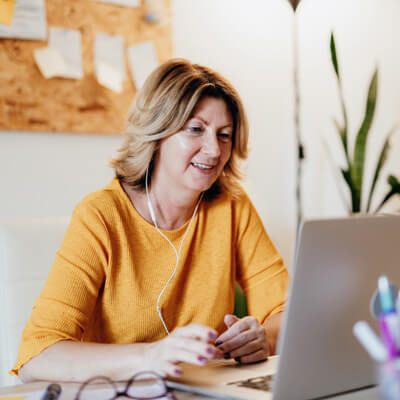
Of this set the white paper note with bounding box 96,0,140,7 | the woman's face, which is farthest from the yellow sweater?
the white paper note with bounding box 96,0,140,7

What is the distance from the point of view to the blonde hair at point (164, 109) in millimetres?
1315

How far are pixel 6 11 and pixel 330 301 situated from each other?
5.27ft

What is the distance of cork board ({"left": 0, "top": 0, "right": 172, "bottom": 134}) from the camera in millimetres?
1816

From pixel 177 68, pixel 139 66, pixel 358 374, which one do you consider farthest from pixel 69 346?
pixel 139 66

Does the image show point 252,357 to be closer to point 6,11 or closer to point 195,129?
point 195,129

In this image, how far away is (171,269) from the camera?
51.7 inches

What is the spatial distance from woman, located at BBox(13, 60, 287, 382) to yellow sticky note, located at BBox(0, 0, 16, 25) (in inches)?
28.2

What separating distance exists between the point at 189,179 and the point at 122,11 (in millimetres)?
1024

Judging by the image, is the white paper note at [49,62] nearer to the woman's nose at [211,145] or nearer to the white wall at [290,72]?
the white wall at [290,72]

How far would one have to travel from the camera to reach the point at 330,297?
0.68 metres

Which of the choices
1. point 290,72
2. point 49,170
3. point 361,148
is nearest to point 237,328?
point 49,170

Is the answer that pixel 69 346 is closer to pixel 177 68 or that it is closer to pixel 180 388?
pixel 180 388

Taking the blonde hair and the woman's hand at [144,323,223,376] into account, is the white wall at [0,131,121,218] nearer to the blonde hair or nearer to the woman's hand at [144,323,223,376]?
the blonde hair

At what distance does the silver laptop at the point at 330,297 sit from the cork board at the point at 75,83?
1462 millimetres
